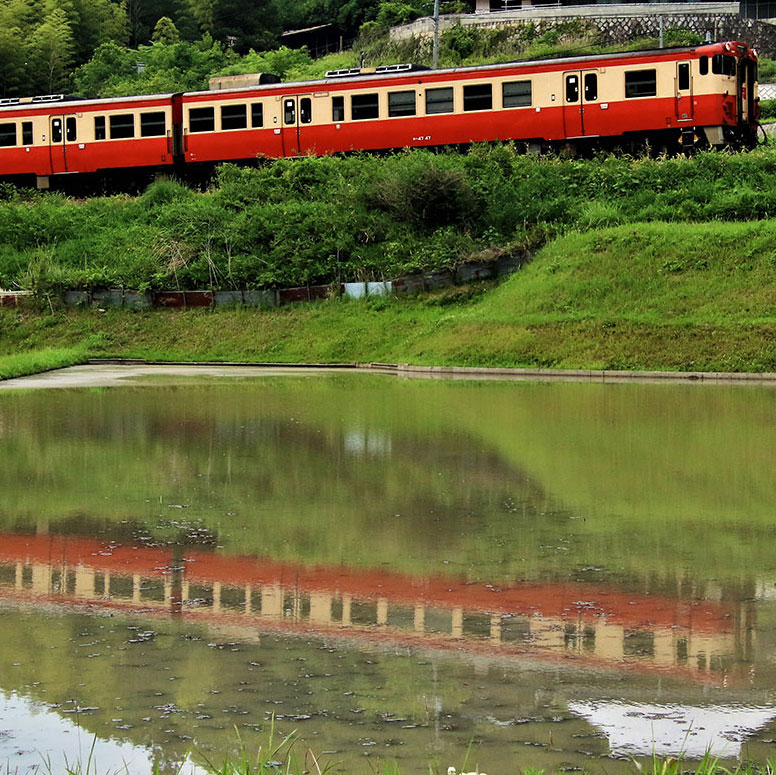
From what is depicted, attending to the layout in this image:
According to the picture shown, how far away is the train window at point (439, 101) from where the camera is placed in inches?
1220

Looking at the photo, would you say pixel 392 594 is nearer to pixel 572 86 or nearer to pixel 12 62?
pixel 572 86

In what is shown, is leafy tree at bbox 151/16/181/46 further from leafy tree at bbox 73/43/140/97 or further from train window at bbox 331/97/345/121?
train window at bbox 331/97/345/121

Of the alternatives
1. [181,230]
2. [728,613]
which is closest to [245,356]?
[181,230]

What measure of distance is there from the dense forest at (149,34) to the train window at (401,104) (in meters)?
24.4

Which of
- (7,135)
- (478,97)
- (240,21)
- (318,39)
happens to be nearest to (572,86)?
(478,97)

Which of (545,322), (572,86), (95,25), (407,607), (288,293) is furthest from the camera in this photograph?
(95,25)

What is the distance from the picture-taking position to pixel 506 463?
1177 centimetres

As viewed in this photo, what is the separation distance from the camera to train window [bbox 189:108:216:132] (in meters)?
33.2

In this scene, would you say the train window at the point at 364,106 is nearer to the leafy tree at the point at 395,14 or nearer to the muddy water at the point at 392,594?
the muddy water at the point at 392,594

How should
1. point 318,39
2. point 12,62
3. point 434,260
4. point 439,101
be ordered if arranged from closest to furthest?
point 434,260 < point 439,101 < point 12,62 < point 318,39

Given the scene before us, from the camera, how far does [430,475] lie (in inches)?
441

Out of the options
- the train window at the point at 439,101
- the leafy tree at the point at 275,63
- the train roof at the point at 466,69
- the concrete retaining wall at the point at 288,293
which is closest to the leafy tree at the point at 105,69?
the leafy tree at the point at 275,63

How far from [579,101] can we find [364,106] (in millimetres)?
5593

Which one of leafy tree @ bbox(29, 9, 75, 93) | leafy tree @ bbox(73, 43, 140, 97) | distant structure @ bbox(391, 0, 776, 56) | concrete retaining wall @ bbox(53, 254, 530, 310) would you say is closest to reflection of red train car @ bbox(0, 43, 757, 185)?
concrete retaining wall @ bbox(53, 254, 530, 310)
